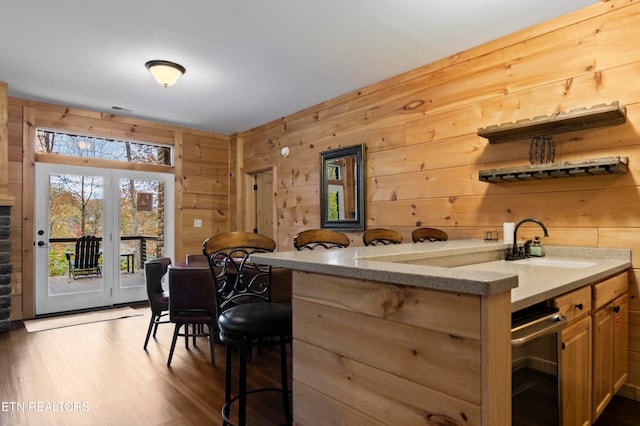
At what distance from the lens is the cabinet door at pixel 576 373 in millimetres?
1563

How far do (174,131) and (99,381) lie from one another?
13.2 ft

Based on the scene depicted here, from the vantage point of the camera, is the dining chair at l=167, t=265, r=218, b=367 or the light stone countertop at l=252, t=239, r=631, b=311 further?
the dining chair at l=167, t=265, r=218, b=367

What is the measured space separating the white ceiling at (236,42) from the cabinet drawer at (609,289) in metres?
1.86

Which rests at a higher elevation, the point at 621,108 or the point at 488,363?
the point at 621,108

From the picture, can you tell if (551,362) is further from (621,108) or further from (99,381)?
(99,381)

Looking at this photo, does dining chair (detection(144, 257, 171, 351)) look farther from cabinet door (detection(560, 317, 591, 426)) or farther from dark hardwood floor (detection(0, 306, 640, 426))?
cabinet door (detection(560, 317, 591, 426))

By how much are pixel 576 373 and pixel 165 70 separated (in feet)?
12.4

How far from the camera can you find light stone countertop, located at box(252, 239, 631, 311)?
1.05 m

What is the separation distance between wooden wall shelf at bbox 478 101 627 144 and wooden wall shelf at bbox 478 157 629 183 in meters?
0.28

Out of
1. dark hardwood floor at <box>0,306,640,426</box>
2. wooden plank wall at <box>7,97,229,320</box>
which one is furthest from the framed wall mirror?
wooden plank wall at <box>7,97,229,320</box>

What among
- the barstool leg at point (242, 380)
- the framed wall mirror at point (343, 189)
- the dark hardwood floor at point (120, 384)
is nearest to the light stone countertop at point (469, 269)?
the barstool leg at point (242, 380)

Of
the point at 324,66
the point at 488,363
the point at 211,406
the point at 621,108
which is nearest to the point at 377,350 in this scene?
the point at 488,363

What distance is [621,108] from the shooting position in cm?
234


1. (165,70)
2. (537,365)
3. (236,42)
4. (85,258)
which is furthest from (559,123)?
(85,258)
